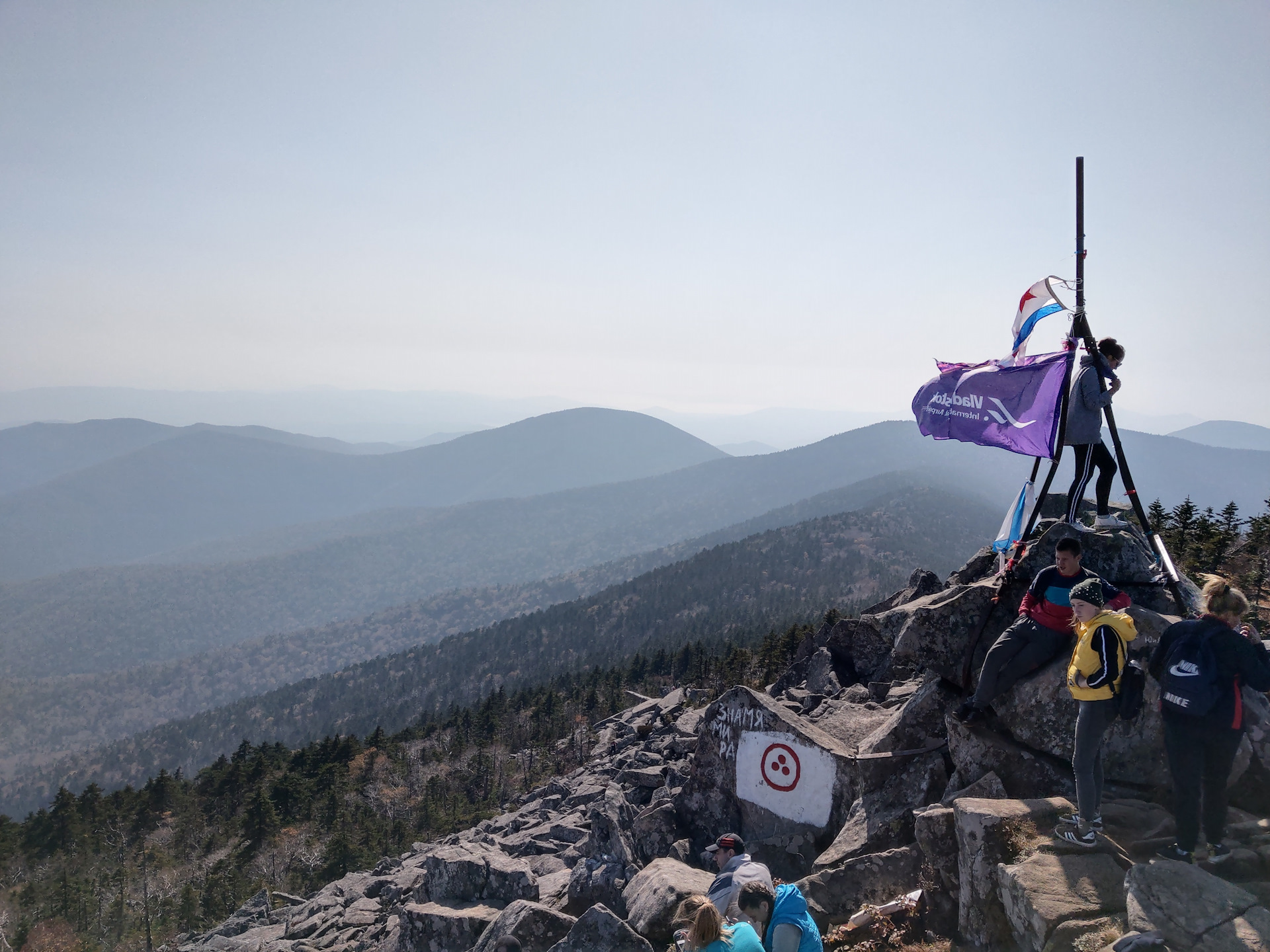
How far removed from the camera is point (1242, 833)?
810 centimetres

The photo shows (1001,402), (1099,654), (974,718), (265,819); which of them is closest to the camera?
(1099,654)

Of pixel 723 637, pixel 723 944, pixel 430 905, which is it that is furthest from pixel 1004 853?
pixel 723 637

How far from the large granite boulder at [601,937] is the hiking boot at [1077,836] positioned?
6912 millimetres

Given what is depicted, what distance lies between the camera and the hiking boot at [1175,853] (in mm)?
7754

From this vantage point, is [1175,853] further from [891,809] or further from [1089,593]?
[891,809]

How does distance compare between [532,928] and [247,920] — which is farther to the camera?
[247,920]

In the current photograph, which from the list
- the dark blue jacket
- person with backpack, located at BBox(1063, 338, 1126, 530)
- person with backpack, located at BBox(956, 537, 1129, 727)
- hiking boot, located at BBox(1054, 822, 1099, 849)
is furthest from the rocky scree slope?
→ the dark blue jacket

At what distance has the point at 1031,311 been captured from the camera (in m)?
11.4

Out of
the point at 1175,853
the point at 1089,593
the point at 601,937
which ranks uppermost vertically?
the point at 1089,593

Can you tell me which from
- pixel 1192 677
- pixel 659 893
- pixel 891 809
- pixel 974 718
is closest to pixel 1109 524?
pixel 974 718

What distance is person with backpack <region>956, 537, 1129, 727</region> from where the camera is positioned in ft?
30.7

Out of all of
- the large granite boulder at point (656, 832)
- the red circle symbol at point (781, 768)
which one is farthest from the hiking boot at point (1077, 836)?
the large granite boulder at point (656, 832)

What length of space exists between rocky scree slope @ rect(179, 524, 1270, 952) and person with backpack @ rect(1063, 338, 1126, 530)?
1618mm

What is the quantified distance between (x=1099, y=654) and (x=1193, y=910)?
2.63 metres
